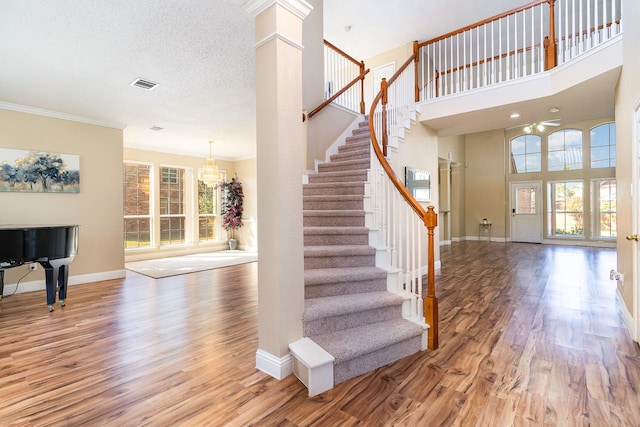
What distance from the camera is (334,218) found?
3600 mm

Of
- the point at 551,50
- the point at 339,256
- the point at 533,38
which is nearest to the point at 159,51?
the point at 339,256

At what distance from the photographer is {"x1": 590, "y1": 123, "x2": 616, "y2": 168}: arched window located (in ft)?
27.3

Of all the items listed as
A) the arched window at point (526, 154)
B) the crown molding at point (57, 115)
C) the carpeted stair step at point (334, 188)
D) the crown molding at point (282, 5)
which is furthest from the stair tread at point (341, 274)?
the arched window at point (526, 154)

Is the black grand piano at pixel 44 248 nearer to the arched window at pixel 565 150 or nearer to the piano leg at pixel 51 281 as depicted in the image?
the piano leg at pixel 51 281

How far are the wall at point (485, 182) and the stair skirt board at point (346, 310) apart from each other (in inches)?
322

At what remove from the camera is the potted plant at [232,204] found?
334 inches

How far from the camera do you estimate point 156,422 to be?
1.65 m

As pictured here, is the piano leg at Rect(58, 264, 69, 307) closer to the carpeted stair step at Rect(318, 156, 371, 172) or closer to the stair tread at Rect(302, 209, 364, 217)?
the stair tread at Rect(302, 209, 364, 217)

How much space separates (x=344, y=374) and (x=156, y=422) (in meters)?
1.10

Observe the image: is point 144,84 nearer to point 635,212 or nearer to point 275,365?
point 275,365

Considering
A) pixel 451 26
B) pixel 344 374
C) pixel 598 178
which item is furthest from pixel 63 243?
pixel 598 178

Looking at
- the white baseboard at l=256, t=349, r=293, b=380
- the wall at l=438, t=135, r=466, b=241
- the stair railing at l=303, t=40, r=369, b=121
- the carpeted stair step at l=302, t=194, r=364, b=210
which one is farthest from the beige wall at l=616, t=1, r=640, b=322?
the wall at l=438, t=135, r=466, b=241

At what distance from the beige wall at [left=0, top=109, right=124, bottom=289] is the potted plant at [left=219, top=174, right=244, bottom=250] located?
127 inches

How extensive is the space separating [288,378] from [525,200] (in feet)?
33.5
